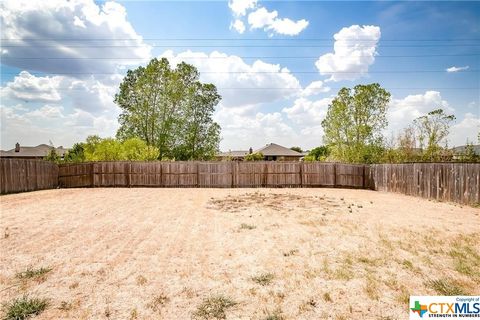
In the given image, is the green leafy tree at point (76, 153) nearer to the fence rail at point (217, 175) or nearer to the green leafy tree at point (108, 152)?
the green leafy tree at point (108, 152)

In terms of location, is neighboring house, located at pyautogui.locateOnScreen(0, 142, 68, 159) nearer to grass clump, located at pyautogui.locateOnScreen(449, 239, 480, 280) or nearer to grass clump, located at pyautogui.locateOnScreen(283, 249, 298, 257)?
grass clump, located at pyautogui.locateOnScreen(283, 249, 298, 257)

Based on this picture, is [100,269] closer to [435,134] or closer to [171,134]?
[171,134]

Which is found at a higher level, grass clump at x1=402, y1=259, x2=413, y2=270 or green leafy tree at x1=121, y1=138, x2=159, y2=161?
green leafy tree at x1=121, y1=138, x2=159, y2=161

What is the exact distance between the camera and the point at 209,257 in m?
5.57

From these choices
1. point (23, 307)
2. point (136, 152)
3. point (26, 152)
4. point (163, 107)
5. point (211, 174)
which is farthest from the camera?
point (26, 152)

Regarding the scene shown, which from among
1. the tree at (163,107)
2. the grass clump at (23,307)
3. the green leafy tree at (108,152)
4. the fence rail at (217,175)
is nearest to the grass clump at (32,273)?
the grass clump at (23,307)

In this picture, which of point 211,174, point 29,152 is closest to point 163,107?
point 211,174

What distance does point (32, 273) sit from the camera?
15.4ft

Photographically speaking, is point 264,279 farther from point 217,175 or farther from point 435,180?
point 217,175

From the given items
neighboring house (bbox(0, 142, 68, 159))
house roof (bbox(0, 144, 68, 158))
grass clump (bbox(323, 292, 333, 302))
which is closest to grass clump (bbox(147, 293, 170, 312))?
grass clump (bbox(323, 292, 333, 302))

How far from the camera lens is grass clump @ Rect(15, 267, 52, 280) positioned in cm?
458

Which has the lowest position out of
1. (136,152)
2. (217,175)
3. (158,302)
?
(158,302)

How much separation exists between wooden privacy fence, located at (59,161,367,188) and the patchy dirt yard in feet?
39.7

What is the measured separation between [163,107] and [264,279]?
3264cm
